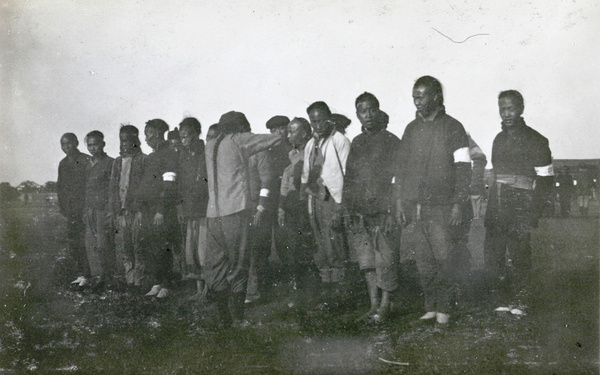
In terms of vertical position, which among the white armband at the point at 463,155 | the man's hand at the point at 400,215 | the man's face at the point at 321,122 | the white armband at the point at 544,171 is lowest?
the man's hand at the point at 400,215

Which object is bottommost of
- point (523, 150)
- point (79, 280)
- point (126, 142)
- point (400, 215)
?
point (79, 280)

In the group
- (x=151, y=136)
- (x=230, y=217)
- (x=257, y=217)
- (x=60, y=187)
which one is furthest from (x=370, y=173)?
(x=60, y=187)

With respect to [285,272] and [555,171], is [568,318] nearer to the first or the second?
[555,171]

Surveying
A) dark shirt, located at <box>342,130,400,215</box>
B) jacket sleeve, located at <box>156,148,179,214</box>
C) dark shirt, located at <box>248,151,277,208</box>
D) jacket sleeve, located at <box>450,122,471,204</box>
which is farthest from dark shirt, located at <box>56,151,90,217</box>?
jacket sleeve, located at <box>450,122,471,204</box>

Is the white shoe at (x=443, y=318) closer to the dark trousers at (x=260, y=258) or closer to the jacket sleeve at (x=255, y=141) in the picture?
the dark trousers at (x=260, y=258)

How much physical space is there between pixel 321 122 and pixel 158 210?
1.59m

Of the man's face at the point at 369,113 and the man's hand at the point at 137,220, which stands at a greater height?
the man's face at the point at 369,113

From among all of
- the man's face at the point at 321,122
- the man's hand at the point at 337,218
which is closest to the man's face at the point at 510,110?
the man's face at the point at 321,122

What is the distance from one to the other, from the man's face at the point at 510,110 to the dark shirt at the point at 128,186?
3.01 metres

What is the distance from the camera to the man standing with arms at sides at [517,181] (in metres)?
3.40

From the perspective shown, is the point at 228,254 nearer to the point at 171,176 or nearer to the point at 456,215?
the point at 171,176

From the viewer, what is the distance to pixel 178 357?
123 inches

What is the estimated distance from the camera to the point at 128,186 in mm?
3994

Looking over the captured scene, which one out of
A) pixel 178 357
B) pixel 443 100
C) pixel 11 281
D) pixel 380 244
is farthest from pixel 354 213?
pixel 11 281
